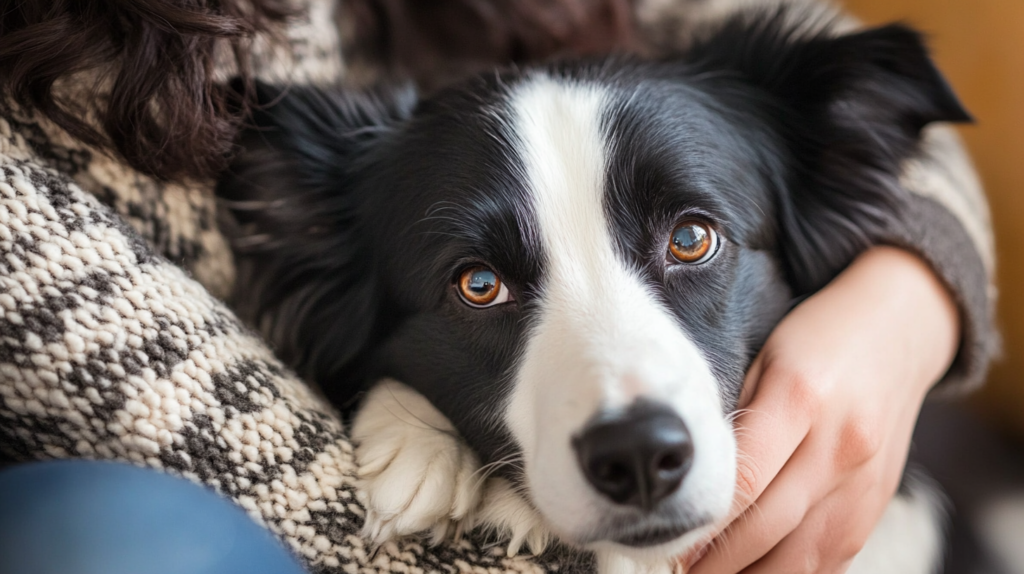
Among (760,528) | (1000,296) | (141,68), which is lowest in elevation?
(1000,296)

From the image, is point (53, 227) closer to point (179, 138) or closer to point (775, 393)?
point (179, 138)

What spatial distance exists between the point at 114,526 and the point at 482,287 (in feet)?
2.19

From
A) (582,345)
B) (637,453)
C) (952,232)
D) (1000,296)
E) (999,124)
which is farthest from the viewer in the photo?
(1000,296)

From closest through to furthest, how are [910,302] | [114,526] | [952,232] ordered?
[114,526] → [910,302] → [952,232]

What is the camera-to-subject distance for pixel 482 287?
122cm

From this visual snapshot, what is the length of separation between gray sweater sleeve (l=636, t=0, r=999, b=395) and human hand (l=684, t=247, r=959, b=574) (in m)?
0.10

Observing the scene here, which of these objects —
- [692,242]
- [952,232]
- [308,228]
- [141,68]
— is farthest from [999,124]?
[141,68]

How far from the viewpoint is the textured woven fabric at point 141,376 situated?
0.94 meters

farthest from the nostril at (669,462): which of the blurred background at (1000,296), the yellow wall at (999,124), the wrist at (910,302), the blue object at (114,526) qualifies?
the yellow wall at (999,124)

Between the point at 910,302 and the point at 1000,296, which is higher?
the point at 910,302

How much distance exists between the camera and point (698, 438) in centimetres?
99

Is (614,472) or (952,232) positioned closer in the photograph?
(614,472)

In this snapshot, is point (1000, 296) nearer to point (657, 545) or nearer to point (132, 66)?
point (657, 545)

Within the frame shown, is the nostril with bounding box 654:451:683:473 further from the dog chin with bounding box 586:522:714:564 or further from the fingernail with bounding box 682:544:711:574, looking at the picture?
the fingernail with bounding box 682:544:711:574
